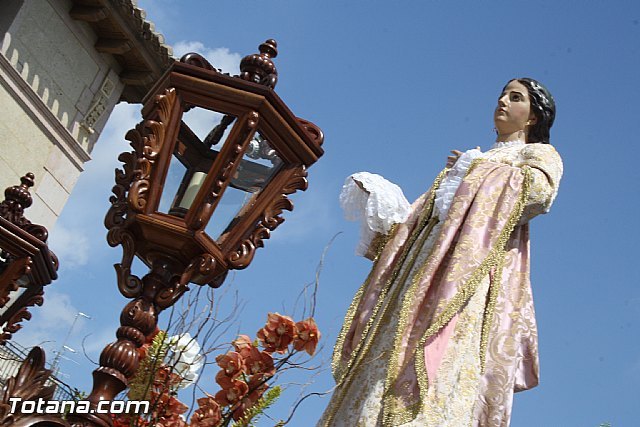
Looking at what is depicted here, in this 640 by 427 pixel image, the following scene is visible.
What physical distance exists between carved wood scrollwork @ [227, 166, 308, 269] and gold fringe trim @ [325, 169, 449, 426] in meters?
1.36

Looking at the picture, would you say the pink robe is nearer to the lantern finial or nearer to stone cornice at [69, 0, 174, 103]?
the lantern finial

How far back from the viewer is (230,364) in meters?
2.64

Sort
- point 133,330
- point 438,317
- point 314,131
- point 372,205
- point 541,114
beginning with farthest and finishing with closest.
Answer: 1. point 541,114
2. point 372,205
3. point 438,317
4. point 314,131
5. point 133,330

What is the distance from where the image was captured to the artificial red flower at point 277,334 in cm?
270

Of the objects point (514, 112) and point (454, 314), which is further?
point (514, 112)

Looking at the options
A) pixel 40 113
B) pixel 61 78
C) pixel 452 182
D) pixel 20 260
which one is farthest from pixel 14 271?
pixel 61 78

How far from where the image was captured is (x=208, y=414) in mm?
2518

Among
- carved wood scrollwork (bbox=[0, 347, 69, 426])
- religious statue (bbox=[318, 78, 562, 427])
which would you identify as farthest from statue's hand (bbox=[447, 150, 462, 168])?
carved wood scrollwork (bbox=[0, 347, 69, 426])

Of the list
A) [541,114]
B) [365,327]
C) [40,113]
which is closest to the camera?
[365,327]

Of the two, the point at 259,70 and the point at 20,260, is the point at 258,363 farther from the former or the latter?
the point at 20,260

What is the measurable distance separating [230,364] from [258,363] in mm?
88

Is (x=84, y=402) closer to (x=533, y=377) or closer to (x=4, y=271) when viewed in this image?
(x=4, y=271)

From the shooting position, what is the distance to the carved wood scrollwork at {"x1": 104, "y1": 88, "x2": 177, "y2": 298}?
210cm

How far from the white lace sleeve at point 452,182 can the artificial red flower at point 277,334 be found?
4.72 feet
